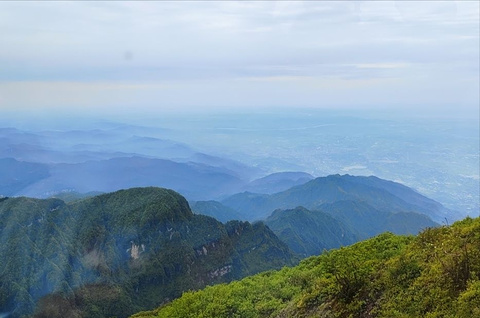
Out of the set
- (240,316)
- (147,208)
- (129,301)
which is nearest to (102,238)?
(147,208)

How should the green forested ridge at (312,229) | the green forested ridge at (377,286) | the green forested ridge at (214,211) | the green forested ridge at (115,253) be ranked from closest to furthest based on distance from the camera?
the green forested ridge at (377,286) < the green forested ridge at (115,253) < the green forested ridge at (312,229) < the green forested ridge at (214,211)

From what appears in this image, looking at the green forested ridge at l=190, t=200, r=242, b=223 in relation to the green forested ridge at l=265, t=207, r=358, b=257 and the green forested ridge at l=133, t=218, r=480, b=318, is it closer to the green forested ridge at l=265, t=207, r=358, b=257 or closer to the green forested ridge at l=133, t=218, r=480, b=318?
the green forested ridge at l=265, t=207, r=358, b=257

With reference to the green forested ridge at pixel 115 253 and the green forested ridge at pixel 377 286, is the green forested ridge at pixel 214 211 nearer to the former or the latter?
the green forested ridge at pixel 115 253

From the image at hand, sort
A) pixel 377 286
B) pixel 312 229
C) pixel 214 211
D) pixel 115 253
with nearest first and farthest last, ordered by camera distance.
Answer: pixel 377 286 < pixel 115 253 < pixel 312 229 < pixel 214 211

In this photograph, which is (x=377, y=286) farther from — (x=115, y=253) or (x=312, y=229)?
(x=312, y=229)

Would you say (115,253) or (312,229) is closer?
(115,253)

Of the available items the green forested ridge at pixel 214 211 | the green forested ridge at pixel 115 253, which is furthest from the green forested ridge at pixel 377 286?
the green forested ridge at pixel 214 211

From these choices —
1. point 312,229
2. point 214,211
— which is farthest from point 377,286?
point 214,211
